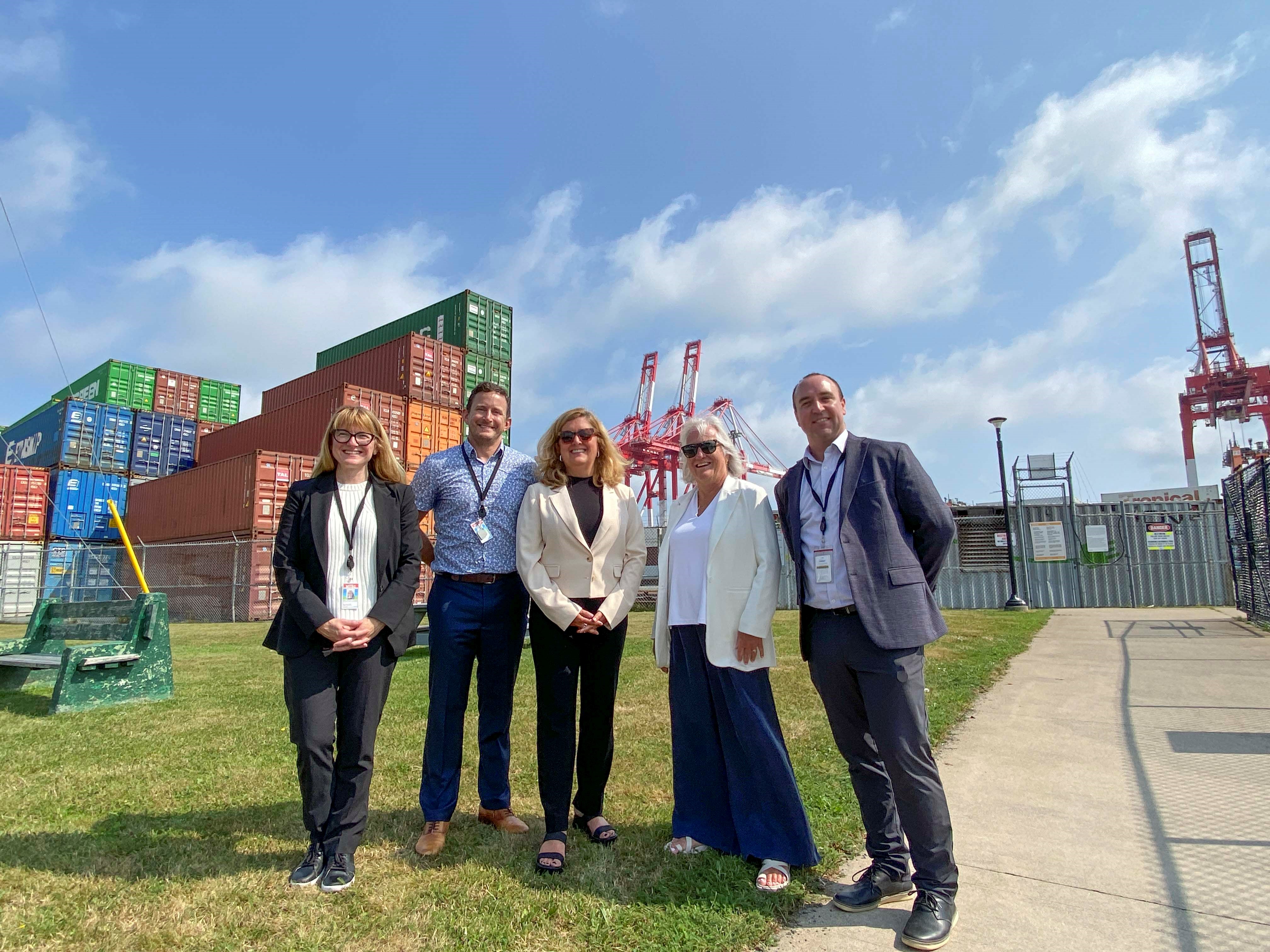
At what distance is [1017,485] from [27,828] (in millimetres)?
21853

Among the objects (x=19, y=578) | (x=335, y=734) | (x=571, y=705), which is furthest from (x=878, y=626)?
(x=19, y=578)

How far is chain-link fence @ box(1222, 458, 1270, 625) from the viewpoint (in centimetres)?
1024

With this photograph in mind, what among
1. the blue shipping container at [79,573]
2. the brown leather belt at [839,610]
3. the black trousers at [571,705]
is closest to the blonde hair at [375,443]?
the black trousers at [571,705]

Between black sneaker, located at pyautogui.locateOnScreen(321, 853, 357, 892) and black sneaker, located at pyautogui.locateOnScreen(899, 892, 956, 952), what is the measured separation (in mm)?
1922

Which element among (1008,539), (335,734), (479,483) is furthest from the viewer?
(1008,539)

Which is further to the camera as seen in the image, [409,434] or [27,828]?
[409,434]

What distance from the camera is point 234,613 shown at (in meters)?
18.0

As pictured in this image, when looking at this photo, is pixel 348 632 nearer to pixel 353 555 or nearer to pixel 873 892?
pixel 353 555

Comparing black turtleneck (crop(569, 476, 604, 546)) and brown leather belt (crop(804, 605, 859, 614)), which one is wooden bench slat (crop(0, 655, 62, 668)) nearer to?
black turtleneck (crop(569, 476, 604, 546))

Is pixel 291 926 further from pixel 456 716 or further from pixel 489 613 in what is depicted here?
pixel 489 613

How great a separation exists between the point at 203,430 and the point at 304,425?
31.2 ft

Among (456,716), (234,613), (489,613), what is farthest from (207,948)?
(234,613)

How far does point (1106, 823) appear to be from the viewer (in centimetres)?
304

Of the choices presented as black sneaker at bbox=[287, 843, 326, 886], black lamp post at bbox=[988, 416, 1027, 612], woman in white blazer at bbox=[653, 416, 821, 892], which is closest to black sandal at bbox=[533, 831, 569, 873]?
woman in white blazer at bbox=[653, 416, 821, 892]
